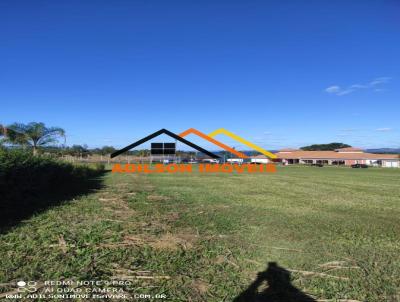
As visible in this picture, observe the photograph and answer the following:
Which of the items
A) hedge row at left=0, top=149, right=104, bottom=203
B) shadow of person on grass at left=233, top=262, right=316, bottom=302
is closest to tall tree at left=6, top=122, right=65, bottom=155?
hedge row at left=0, top=149, right=104, bottom=203

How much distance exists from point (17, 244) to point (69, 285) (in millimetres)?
1799

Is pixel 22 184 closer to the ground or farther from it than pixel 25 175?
closer to the ground

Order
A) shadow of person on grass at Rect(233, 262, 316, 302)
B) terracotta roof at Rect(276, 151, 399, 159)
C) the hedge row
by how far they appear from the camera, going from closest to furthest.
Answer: shadow of person on grass at Rect(233, 262, 316, 302) < the hedge row < terracotta roof at Rect(276, 151, 399, 159)

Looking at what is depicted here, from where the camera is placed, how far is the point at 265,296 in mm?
2885

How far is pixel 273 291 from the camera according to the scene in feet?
9.84

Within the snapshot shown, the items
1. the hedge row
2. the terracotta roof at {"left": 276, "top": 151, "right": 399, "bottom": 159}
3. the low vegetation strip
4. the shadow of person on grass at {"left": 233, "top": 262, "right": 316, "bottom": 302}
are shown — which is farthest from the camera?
the terracotta roof at {"left": 276, "top": 151, "right": 399, "bottom": 159}

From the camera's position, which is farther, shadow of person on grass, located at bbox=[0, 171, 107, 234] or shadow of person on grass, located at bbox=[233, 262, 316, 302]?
shadow of person on grass, located at bbox=[0, 171, 107, 234]

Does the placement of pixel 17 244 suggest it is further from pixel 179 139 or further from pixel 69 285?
pixel 179 139

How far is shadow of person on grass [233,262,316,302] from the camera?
284 centimetres

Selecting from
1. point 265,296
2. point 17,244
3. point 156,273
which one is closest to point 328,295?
point 265,296

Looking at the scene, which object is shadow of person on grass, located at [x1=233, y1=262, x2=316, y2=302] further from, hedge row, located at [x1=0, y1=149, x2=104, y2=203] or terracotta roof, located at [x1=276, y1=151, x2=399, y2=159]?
terracotta roof, located at [x1=276, y1=151, x2=399, y2=159]

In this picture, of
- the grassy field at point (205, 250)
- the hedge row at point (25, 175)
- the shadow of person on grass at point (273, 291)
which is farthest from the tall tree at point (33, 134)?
the shadow of person on grass at point (273, 291)

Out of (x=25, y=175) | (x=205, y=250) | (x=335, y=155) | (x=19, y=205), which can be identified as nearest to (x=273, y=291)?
(x=205, y=250)

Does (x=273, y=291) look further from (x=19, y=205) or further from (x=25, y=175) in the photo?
(x=25, y=175)
